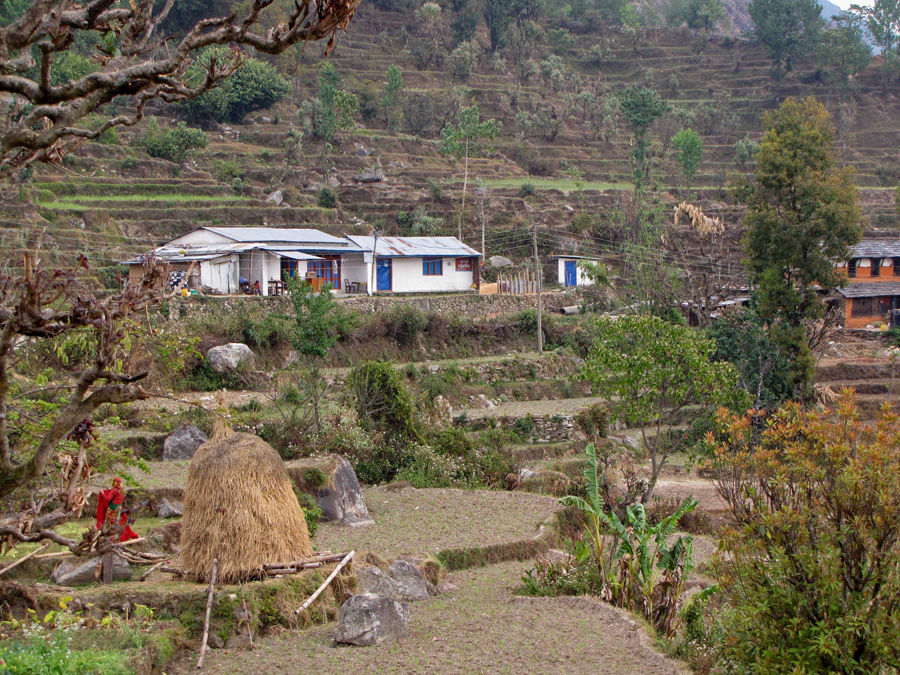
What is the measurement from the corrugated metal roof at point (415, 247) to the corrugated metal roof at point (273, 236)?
4.86 feet

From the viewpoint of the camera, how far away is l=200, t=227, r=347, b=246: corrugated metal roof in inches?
1344

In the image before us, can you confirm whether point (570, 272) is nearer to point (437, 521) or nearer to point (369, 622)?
point (437, 521)

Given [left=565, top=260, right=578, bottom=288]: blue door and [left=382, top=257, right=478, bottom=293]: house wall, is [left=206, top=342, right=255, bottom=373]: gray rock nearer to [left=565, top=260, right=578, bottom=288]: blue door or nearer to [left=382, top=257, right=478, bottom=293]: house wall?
[left=382, top=257, right=478, bottom=293]: house wall

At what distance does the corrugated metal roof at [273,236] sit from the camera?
112ft

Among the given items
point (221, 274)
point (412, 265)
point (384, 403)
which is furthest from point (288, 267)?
point (384, 403)

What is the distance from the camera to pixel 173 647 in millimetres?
9641

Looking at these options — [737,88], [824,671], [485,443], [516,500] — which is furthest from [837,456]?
[737,88]

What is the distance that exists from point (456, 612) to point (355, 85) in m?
61.9

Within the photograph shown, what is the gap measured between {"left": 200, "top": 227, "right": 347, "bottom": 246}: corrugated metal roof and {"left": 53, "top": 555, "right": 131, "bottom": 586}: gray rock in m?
23.4

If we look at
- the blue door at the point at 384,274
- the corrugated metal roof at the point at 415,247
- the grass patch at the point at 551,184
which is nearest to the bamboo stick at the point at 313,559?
the corrugated metal roof at the point at 415,247

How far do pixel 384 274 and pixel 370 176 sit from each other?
1660 cm

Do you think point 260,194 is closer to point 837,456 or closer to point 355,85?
point 355,85

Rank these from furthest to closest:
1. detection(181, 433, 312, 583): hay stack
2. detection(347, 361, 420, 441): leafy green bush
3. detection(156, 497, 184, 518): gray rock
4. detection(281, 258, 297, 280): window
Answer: detection(281, 258, 297, 280): window, detection(347, 361, 420, 441): leafy green bush, detection(156, 497, 184, 518): gray rock, detection(181, 433, 312, 583): hay stack

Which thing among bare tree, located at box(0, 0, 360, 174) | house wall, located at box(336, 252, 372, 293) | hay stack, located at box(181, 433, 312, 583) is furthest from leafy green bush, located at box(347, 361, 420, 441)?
house wall, located at box(336, 252, 372, 293)
